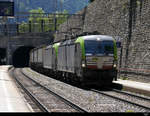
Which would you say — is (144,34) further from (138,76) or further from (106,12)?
(106,12)

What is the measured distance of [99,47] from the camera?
20047 millimetres

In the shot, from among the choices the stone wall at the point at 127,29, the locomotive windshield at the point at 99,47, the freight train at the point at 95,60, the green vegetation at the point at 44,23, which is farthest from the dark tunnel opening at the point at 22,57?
the locomotive windshield at the point at 99,47

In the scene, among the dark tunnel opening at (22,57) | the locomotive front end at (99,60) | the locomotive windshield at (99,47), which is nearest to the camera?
the locomotive front end at (99,60)

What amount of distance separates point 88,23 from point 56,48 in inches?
658

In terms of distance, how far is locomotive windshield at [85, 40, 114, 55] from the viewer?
19781 mm

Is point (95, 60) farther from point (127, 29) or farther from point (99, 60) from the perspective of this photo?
point (127, 29)

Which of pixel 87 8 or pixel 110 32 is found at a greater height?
pixel 87 8

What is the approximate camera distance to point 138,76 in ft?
77.6

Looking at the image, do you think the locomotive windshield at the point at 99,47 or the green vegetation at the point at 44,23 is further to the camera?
the green vegetation at the point at 44,23

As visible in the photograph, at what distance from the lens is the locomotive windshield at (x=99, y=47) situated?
1978cm

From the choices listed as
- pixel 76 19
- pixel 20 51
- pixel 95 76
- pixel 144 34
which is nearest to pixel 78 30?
pixel 76 19

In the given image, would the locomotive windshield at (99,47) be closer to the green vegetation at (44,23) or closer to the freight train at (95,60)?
the freight train at (95,60)

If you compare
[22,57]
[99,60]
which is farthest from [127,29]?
[22,57]

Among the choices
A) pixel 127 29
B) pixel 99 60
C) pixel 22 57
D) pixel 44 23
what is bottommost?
pixel 22 57
